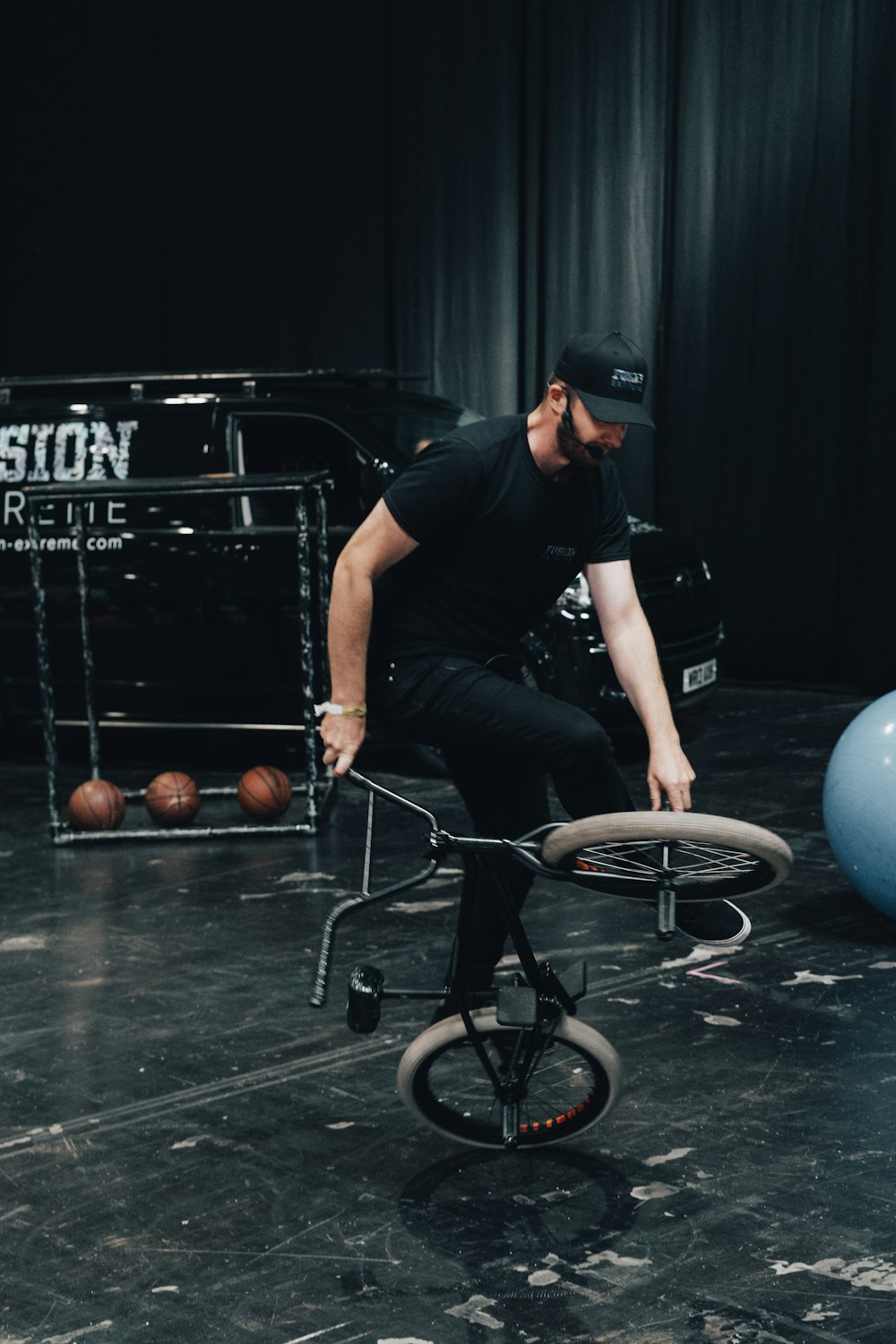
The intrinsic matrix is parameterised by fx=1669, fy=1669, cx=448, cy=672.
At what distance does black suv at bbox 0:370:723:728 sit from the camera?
8.27m

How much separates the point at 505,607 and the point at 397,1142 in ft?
4.55

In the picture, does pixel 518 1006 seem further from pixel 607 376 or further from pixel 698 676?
pixel 698 676

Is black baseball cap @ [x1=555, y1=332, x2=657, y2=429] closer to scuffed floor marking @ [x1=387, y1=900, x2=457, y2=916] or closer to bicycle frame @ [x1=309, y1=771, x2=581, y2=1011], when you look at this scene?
bicycle frame @ [x1=309, y1=771, x2=581, y2=1011]

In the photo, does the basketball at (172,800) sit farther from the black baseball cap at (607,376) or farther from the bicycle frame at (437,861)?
the black baseball cap at (607,376)

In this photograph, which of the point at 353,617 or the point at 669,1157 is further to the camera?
the point at 669,1157

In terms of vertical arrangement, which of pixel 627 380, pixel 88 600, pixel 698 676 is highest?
pixel 627 380

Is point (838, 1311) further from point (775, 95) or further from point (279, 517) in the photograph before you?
point (775, 95)

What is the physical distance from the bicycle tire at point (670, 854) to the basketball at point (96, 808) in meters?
4.16

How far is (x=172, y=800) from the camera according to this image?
736 cm

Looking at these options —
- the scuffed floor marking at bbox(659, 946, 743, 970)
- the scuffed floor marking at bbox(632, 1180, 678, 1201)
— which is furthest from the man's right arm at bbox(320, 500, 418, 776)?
the scuffed floor marking at bbox(659, 946, 743, 970)

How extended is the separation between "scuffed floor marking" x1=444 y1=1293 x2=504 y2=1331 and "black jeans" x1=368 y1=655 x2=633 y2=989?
715 mm

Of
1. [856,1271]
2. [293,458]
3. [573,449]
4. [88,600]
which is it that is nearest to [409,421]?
[293,458]

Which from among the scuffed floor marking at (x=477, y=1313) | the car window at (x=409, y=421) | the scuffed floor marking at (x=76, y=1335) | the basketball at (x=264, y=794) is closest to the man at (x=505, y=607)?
the scuffed floor marking at (x=477, y=1313)

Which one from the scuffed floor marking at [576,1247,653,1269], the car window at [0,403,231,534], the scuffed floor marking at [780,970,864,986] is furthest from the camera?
the car window at [0,403,231,534]
